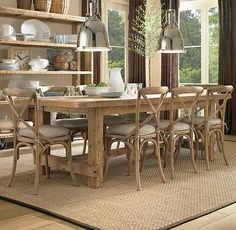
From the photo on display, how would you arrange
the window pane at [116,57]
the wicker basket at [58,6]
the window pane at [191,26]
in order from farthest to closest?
the window pane at [116,57] < the window pane at [191,26] < the wicker basket at [58,6]

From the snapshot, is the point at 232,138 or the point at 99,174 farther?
the point at 232,138

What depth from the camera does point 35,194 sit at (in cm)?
365

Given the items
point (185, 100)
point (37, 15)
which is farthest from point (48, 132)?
point (37, 15)

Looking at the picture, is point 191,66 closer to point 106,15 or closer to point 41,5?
point 106,15

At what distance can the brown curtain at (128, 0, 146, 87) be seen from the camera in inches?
324

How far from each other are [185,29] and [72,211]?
5.71m

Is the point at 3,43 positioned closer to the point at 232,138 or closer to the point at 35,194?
the point at 35,194

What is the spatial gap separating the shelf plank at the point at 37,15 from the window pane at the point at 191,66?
2.39 metres

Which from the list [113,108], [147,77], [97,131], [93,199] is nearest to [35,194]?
[93,199]

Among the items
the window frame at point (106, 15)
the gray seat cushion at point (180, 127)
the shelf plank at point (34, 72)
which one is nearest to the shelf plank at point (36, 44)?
the shelf plank at point (34, 72)

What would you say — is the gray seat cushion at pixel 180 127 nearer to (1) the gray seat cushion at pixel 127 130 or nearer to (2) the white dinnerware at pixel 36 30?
(1) the gray seat cushion at pixel 127 130

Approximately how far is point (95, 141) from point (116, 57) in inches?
183

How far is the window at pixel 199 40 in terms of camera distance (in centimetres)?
777

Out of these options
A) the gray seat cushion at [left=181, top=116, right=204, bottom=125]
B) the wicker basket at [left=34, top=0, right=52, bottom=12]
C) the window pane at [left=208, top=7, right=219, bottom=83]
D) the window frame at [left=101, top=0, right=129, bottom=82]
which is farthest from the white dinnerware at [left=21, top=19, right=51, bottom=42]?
the window pane at [left=208, top=7, right=219, bottom=83]
